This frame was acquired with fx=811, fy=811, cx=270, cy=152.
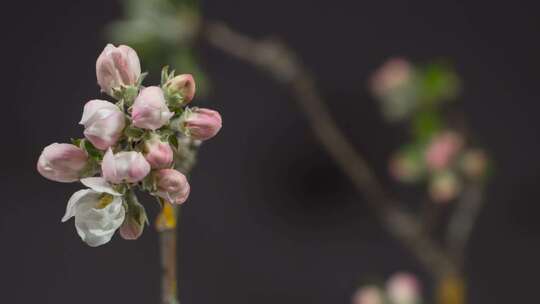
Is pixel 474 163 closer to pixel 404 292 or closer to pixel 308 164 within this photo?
pixel 404 292

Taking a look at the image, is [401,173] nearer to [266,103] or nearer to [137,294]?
[266,103]

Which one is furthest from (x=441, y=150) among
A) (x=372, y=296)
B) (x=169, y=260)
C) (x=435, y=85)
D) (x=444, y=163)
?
(x=169, y=260)

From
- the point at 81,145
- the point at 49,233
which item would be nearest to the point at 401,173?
the point at 49,233

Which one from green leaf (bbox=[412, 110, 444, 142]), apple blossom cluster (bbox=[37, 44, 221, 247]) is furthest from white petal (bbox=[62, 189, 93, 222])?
green leaf (bbox=[412, 110, 444, 142])

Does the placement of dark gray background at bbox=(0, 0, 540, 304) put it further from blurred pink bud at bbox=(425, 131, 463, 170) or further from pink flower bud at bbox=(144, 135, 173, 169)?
pink flower bud at bbox=(144, 135, 173, 169)

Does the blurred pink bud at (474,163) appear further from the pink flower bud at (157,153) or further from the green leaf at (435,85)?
the pink flower bud at (157,153)

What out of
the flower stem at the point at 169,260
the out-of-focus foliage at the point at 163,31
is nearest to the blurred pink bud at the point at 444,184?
the out-of-focus foliage at the point at 163,31
